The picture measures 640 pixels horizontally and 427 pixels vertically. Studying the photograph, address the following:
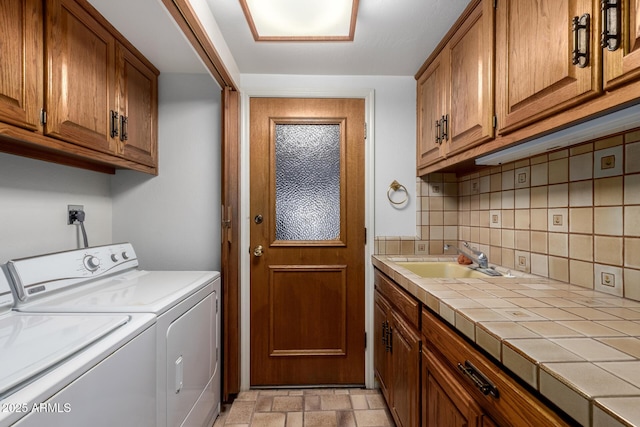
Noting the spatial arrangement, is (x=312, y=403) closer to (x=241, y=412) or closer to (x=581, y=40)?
(x=241, y=412)

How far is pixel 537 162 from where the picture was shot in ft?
4.58

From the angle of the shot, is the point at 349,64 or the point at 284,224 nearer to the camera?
the point at 349,64

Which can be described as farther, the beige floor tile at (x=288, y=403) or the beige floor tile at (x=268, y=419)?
the beige floor tile at (x=288, y=403)

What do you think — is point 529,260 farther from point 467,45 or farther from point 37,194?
point 37,194

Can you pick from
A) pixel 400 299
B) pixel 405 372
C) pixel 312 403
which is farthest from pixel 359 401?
pixel 400 299

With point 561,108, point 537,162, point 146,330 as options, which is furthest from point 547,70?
point 146,330

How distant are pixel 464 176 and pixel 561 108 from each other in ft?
3.94

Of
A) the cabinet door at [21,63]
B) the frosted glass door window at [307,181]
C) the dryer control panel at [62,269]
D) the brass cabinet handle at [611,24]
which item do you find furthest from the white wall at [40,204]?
the brass cabinet handle at [611,24]

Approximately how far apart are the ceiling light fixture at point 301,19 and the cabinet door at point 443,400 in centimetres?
158

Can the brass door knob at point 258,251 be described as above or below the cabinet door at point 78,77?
below

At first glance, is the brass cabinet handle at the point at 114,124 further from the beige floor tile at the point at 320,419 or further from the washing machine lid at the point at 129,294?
the beige floor tile at the point at 320,419

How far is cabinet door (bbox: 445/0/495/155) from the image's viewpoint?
4.07ft

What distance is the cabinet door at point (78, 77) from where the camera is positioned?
1.16 metres

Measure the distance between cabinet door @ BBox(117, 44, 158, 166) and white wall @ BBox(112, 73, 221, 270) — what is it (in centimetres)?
9
